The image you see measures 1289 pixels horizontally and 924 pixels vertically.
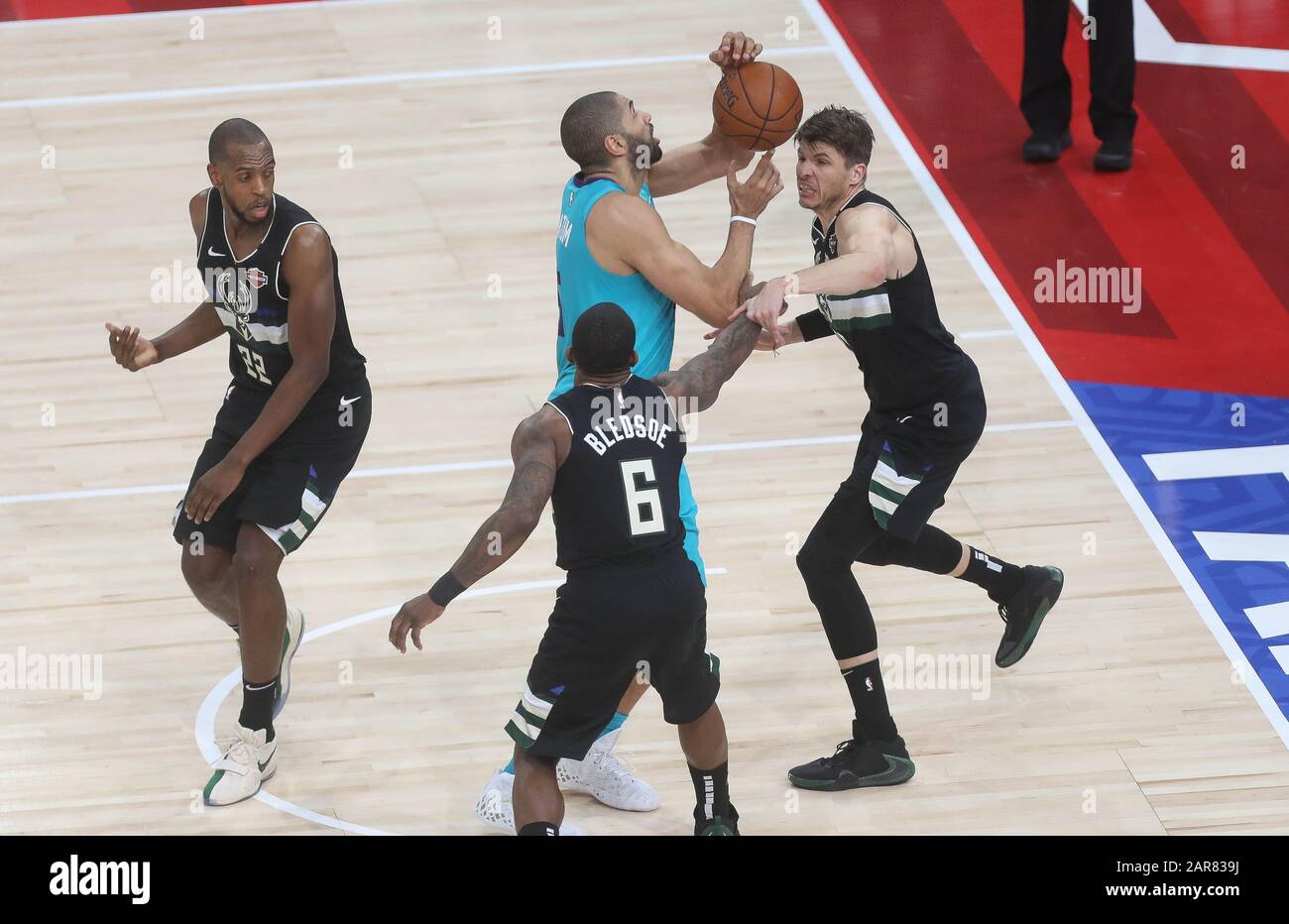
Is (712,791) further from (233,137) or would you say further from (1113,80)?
(1113,80)

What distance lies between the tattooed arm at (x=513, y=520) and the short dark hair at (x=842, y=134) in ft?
4.47

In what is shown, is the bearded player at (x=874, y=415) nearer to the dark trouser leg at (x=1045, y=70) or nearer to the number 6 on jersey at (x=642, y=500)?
the number 6 on jersey at (x=642, y=500)

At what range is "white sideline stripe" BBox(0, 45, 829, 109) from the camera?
445 inches

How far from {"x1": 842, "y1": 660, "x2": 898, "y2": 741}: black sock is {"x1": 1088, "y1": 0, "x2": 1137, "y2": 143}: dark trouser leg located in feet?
17.0

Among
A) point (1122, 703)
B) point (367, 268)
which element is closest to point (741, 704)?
point (1122, 703)

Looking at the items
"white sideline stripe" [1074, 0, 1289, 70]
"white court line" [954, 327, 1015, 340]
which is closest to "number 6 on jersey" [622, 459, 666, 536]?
"white court line" [954, 327, 1015, 340]

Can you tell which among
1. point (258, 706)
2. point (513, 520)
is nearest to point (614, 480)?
point (513, 520)

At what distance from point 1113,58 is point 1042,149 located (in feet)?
2.01

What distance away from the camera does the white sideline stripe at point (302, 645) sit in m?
6.22

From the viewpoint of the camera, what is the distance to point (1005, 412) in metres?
8.72

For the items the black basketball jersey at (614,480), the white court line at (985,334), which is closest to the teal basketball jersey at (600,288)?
the black basketball jersey at (614,480)

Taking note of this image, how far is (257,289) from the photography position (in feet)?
19.7

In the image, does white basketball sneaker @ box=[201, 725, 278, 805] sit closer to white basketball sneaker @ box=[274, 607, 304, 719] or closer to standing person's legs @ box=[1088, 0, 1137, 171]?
white basketball sneaker @ box=[274, 607, 304, 719]

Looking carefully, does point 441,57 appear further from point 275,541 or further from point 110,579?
point 275,541
